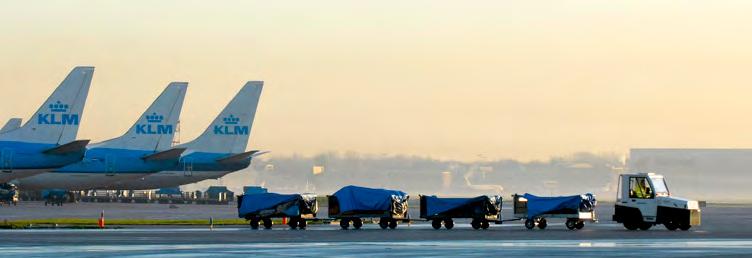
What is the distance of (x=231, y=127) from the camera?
446 ft

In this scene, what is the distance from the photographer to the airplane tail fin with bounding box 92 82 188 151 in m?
127

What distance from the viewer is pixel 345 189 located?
7794 centimetres

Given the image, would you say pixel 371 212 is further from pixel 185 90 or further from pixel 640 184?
pixel 185 90

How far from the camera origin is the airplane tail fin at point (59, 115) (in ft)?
323

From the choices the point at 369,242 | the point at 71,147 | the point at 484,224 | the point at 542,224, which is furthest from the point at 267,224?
the point at 71,147

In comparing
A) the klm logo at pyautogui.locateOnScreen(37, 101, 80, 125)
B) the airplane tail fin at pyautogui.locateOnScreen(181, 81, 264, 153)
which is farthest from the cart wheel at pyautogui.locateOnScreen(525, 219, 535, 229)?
the airplane tail fin at pyautogui.locateOnScreen(181, 81, 264, 153)

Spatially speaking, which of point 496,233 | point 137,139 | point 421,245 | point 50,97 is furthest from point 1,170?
point 421,245

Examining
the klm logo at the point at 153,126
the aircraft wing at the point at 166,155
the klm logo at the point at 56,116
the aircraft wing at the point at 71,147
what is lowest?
the aircraft wing at the point at 71,147

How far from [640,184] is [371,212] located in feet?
46.2

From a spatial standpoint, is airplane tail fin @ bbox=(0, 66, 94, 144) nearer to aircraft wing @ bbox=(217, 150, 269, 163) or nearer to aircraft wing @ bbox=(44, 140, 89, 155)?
aircraft wing @ bbox=(44, 140, 89, 155)

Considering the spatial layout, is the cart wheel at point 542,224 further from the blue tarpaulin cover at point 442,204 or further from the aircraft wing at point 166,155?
the aircraft wing at point 166,155

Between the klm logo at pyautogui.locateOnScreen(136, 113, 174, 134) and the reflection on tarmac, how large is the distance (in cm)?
7356

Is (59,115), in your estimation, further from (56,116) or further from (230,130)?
(230,130)

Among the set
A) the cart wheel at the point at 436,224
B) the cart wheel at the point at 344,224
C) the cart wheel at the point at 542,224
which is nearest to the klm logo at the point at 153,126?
the cart wheel at the point at 344,224
